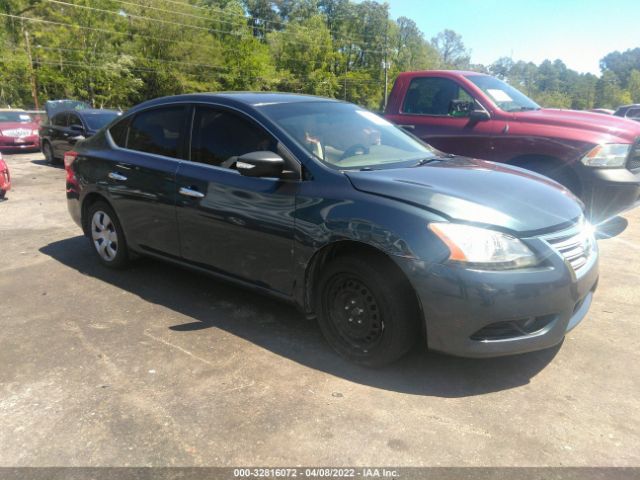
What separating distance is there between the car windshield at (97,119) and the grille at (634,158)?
10621mm

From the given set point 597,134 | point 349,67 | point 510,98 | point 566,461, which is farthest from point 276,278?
point 349,67

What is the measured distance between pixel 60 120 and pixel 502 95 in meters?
11.4

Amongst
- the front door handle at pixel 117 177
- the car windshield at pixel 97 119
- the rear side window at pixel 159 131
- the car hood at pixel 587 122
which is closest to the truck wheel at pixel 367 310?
the rear side window at pixel 159 131

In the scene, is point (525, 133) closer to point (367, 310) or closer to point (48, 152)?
point (367, 310)

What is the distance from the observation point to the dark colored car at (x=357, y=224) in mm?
2770

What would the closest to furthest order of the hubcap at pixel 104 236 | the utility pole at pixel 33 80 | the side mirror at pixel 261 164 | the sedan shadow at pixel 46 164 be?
the side mirror at pixel 261 164, the hubcap at pixel 104 236, the sedan shadow at pixel 46 164, the utility pole at pixel 33 80

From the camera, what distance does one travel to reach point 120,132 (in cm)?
487

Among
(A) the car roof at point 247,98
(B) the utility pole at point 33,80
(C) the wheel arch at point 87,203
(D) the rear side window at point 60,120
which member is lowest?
(C) the wheel arch at point 87,203

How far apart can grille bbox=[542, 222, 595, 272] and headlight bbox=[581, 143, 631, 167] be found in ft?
8.68

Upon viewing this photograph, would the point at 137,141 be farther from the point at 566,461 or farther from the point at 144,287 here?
the point at 566,461

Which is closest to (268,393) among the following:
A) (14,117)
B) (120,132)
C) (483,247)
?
(483,247)

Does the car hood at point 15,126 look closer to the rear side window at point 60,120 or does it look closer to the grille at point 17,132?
the grille at point 17,132

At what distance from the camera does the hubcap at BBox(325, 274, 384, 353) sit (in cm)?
305

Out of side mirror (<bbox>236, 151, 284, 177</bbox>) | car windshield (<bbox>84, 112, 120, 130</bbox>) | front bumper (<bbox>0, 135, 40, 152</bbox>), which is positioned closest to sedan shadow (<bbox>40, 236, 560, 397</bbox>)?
side mirror (<bbox>236, 151, 284, 177</bbox>)
